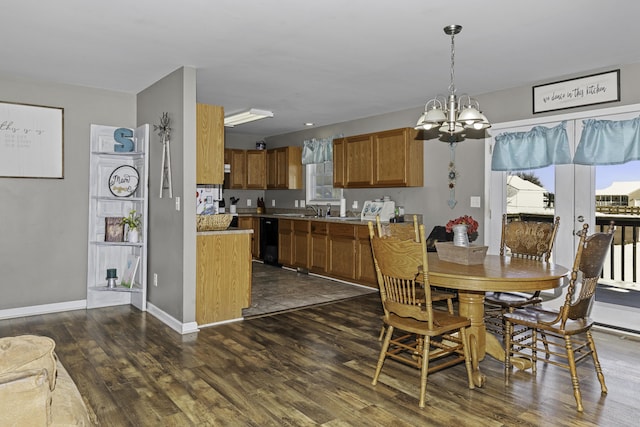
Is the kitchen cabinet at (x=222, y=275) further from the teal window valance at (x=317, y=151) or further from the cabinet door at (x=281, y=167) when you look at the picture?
the cabinet door at (x=281, y=167)

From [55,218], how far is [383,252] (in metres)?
3.70

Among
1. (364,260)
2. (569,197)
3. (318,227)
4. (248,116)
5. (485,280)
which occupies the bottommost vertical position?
(364,260)

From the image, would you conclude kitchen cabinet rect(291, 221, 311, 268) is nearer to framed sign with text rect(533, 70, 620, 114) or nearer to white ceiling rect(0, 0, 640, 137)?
white ceiling rect(0, 0, 640, 137)

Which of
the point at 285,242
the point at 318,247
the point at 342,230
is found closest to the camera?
the point at 342,230

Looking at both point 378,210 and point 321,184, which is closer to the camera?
point 378,210

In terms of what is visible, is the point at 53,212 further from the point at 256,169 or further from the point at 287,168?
the point at 256,169

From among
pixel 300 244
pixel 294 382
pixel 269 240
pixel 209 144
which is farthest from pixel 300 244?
pixel 294 382

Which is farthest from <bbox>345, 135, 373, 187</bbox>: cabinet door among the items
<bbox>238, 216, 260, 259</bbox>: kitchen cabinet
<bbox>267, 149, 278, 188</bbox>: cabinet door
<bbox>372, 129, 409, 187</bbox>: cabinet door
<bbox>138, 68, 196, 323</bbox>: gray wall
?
<bbox>138, 68, 196, 323</bbox>: gray wall

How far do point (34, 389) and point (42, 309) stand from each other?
4.24 metres

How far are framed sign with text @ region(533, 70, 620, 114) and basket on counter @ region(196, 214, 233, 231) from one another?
337 centimetres

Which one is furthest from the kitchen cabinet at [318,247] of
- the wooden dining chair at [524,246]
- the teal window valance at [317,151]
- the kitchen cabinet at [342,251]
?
the wooden dining chair at [524,246]

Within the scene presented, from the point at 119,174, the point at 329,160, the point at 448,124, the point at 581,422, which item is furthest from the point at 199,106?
the point at 581,422

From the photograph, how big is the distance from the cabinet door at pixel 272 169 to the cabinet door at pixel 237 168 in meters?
0.45

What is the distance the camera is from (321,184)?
7.80 metres
